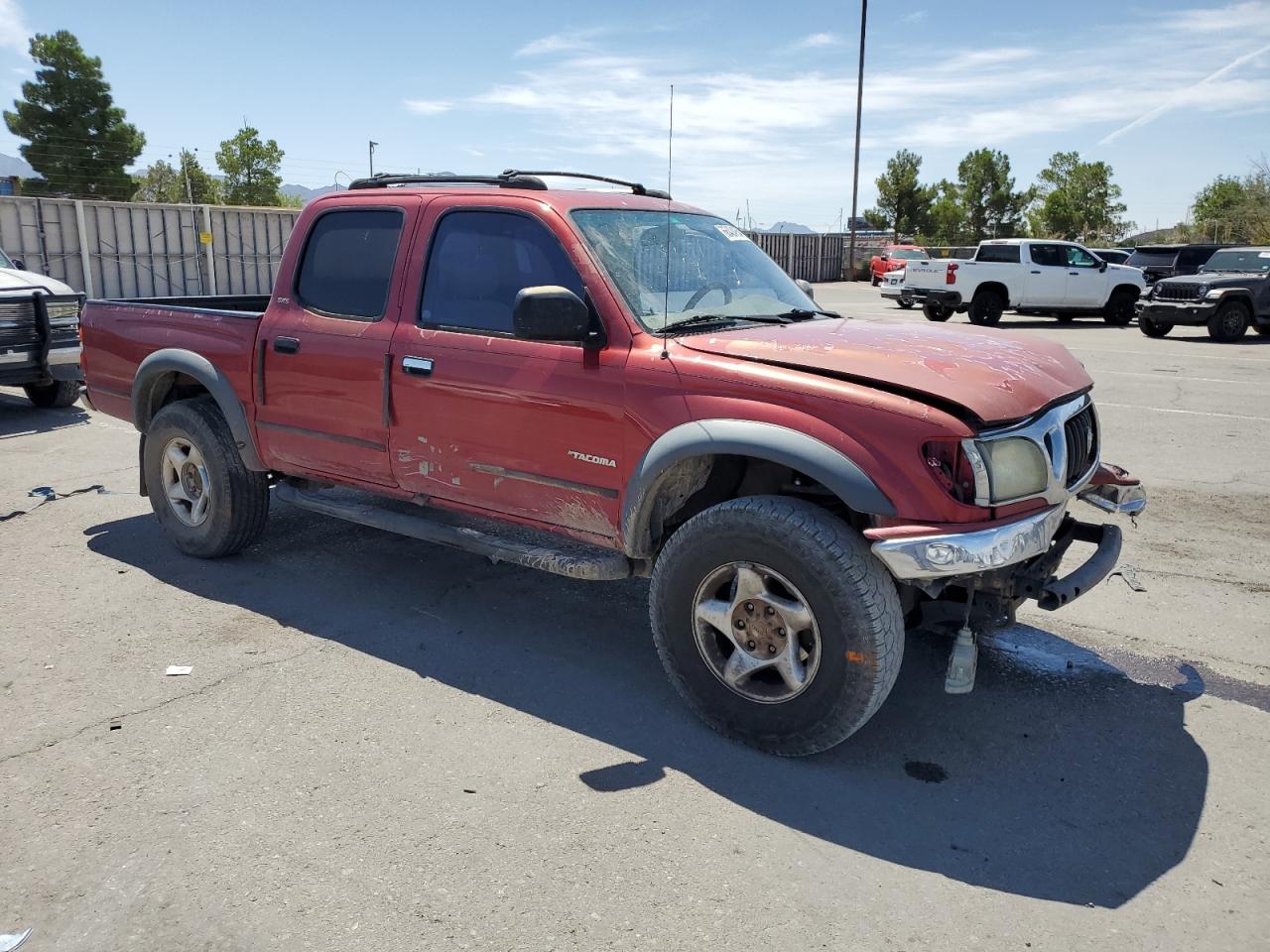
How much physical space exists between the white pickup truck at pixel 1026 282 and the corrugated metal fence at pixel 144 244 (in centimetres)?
1426

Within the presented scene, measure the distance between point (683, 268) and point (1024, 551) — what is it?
6.26ft

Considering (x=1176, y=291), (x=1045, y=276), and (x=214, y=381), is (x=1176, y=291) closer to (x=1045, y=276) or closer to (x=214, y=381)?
(x=1045, y=276)

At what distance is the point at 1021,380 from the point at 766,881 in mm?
1913

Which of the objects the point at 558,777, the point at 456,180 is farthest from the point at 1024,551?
the point at 456,180

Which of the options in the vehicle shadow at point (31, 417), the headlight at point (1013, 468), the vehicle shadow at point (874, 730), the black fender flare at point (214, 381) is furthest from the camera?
the vehicle shadow at point (31, 417)

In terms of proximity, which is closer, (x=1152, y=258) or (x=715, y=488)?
(x=715, y=488)

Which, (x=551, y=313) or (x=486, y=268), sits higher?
(x=486, y=268)

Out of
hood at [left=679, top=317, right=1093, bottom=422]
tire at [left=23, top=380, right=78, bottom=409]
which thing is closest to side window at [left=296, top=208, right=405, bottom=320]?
hood at [left=679, top=317, right=1093, bottom=422]

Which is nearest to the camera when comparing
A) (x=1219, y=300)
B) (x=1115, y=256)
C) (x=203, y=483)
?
(x=203, y=483)

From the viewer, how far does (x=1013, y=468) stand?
3.32 meters

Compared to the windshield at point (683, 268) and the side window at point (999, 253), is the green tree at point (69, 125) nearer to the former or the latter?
the side window at point (999, 253)

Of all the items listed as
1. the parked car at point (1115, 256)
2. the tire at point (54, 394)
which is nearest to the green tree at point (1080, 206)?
the parked car at point (1115, 256)

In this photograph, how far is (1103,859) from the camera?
9.69ft

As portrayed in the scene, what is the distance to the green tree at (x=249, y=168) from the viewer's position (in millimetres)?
51812
